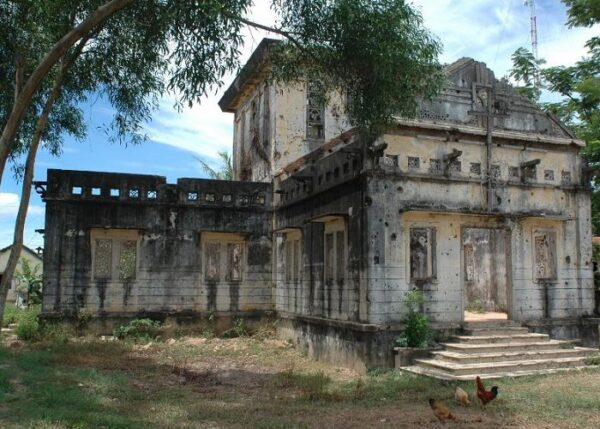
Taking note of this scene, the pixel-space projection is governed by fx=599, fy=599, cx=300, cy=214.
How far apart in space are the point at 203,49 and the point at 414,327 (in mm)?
6410

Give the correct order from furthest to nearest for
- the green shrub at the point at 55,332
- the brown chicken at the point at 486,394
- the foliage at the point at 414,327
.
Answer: the green shrub at the point at 55,332 → the foliage at the point at 414,327 → the brown chicken at the point at 486,394

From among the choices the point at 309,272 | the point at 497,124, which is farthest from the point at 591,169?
the point at 309,272

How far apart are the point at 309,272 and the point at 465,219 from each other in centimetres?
405

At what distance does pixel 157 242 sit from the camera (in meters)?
16.5

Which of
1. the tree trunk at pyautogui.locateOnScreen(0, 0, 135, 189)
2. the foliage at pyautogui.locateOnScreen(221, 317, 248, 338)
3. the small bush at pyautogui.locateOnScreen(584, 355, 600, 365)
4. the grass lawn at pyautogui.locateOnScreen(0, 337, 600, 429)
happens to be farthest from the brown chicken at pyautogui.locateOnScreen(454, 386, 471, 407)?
the foliage at pyautogui.locateOnScreen(221, 317, 248, 338)

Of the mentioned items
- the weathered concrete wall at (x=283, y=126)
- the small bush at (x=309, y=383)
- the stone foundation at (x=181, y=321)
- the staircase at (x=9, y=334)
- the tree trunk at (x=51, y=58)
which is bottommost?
the small bush at (x=309, y=383)

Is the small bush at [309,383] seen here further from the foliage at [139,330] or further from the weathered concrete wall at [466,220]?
the foliage at [139,330]

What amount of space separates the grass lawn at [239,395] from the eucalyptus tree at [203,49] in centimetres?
244

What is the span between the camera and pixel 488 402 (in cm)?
852

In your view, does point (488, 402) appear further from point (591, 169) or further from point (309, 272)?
point (591, 169)

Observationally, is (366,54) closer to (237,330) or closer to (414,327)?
(414,327)

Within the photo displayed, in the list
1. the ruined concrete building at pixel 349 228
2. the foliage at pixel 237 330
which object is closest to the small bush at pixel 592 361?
the ruined concrete building at pixel 349 228

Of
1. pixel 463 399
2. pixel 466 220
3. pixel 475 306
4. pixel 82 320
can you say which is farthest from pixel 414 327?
pixel 82 320

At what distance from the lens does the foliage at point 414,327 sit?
1151 centimetres
